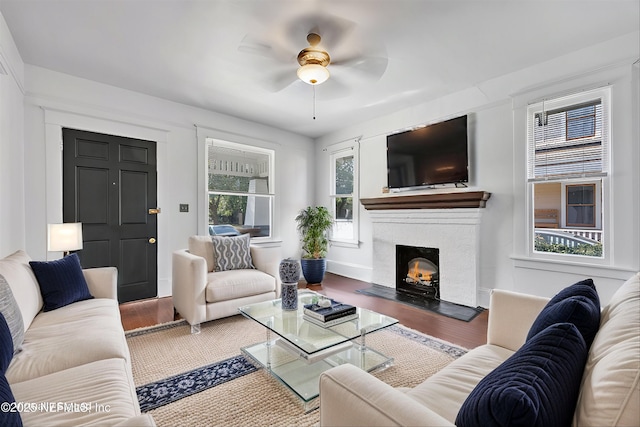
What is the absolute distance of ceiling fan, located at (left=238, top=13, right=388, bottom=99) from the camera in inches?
93.0

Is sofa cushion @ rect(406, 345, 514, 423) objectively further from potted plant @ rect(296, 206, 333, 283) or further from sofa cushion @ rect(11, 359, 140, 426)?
potted plant @ rect(296, 206, 333, 283)

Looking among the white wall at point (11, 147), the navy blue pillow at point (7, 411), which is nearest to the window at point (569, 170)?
the navy blue pillow at point (7, 411)

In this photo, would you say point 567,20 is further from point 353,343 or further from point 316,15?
point 353,343

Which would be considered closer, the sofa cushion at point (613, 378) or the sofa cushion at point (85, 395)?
the sofa cushion at point (613, 378)

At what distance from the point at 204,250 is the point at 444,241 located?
287 cm

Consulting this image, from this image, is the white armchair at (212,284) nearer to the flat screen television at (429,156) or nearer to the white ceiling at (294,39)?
the white ceiling at (294,39)

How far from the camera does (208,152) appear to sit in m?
4.35

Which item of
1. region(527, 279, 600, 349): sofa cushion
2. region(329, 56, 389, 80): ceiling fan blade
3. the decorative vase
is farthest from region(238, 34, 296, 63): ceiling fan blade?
region(527, 279, 600, 349): sofa cushion

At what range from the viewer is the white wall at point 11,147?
7.73 ft

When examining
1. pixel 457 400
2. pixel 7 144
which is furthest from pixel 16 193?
pixel 457 400

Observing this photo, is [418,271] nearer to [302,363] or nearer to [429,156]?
[429,156]

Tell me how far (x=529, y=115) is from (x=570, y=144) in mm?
489

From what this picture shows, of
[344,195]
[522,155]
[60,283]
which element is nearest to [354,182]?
[344,195]

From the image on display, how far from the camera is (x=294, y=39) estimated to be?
2.52m
